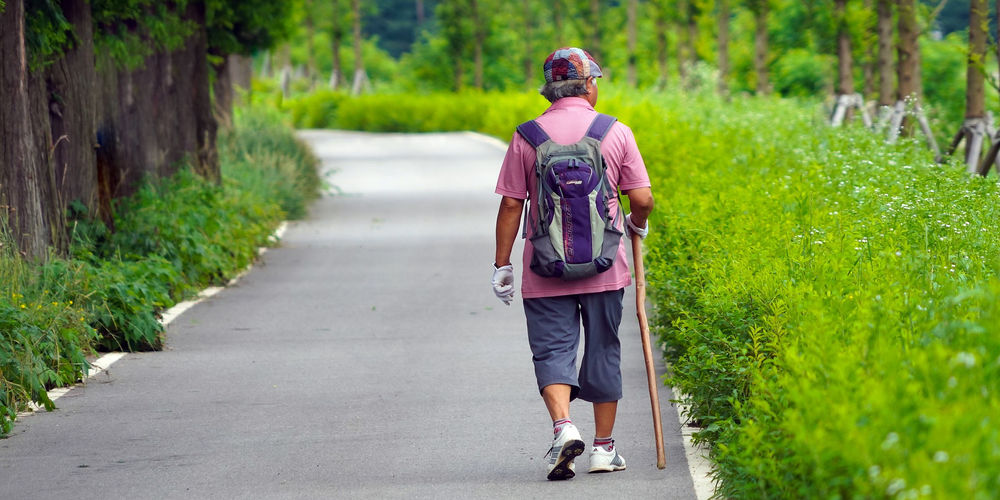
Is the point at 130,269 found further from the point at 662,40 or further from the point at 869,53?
the point at 662,40

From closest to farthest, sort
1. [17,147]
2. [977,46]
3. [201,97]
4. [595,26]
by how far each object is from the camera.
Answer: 1. [17,147]
2. [977,46]
3. [201,97]
4. [595,26]

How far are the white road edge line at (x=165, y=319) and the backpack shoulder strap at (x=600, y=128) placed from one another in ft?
12.7

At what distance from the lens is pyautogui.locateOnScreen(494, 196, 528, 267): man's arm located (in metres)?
6.46

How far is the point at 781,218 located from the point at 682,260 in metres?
0.66

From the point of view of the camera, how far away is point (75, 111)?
1267cm

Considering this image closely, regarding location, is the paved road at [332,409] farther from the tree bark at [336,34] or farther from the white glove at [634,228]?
the tree bark at [336,34]

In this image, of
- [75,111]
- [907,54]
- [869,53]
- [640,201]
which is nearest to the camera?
[640,201]

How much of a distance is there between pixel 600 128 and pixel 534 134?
Result: 0.96 ft

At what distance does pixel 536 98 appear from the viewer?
37.6 meters

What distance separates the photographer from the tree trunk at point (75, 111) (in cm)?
1250

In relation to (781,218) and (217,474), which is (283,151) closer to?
(781,218)

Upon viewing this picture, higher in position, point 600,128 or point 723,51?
point 600,128

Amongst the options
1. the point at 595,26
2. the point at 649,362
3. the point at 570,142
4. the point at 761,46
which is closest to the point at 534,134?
the point at 570,142

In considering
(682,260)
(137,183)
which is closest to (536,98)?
(137,183)
